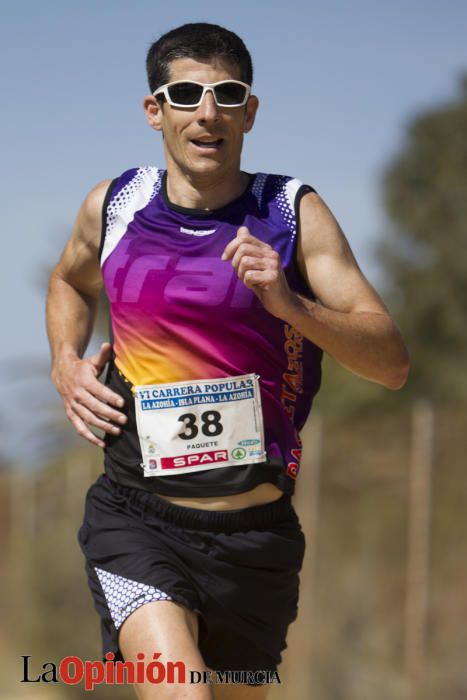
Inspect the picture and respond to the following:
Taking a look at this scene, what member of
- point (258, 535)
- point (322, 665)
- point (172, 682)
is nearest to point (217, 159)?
point (258, 535)

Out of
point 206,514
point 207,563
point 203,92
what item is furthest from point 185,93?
point 207,563

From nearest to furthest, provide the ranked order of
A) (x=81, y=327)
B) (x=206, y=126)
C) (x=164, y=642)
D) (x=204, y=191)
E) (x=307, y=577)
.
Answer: (x=164, y=642)
(x=206, y=126)
(x=204, y=191)
(x=81, y=327)
(x=307, y=577)

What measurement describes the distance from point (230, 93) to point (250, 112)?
0.17 meters

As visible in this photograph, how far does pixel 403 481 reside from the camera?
1338 centimetres

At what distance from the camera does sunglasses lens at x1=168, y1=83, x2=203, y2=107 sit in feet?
14.9

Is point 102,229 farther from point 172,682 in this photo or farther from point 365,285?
point 172,682

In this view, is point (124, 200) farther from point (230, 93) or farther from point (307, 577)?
point (307, 577)

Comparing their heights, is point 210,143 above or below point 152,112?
below

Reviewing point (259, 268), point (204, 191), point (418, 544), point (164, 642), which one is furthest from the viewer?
point (418, 544)

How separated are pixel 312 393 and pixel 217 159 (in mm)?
947

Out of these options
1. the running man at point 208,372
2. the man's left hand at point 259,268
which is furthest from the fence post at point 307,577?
the man's left hand at point 259,268

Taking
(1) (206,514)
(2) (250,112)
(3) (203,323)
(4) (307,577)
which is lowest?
(4) (307,577)

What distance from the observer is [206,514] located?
14.6 ft

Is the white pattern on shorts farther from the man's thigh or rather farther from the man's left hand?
the man's left hand
